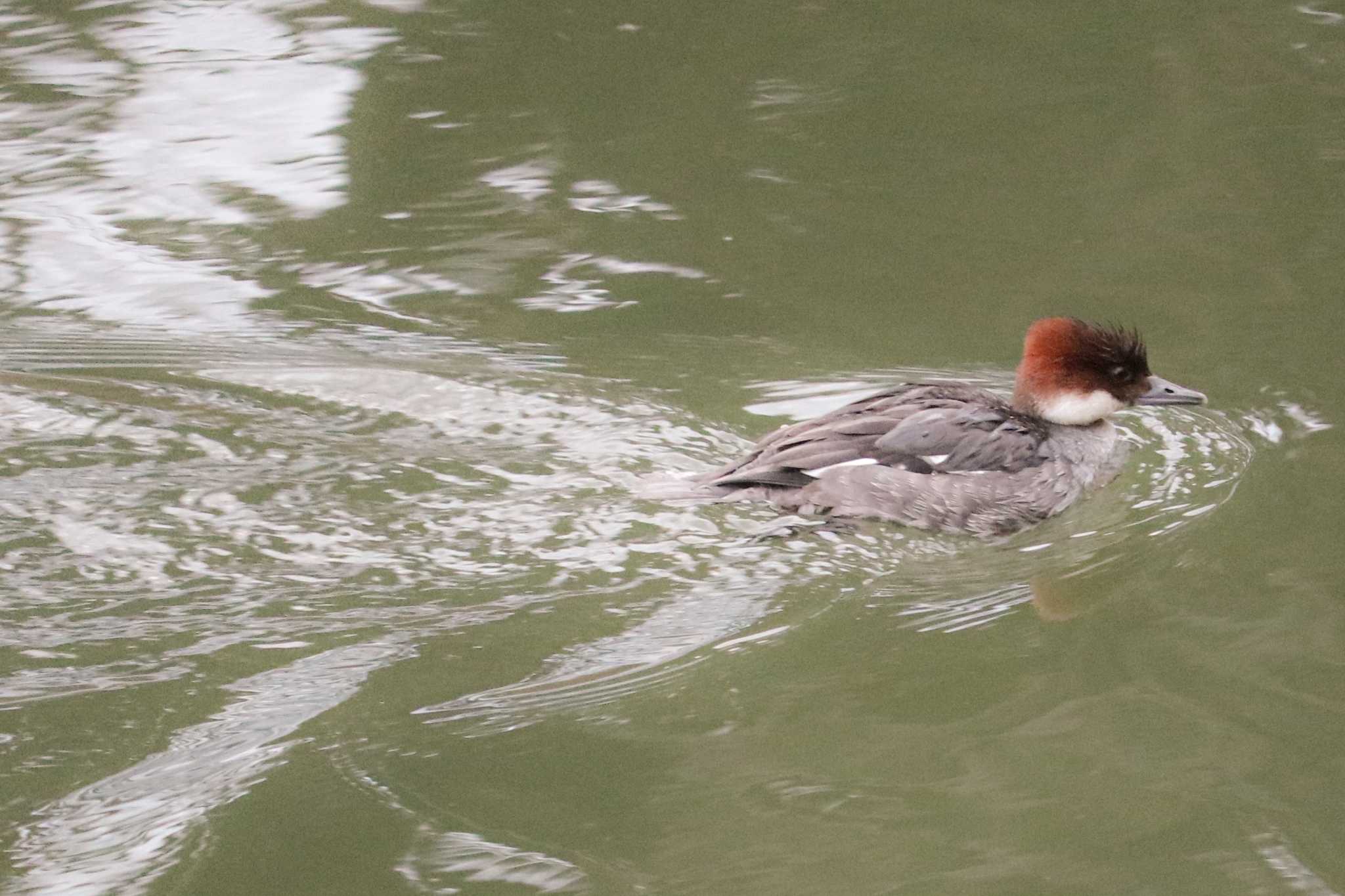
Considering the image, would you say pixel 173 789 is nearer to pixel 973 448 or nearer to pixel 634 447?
pixel 634 447

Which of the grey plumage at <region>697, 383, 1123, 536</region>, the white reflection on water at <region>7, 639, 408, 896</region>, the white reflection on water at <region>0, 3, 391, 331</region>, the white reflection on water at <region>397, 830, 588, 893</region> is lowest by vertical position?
the white reflection on water at <region>397, 830, 588, 893</region>

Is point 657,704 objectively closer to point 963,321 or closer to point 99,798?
point 99,798

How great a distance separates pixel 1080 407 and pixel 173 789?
3968 mm

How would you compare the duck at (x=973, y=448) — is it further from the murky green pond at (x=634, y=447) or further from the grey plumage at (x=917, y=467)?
the murky green pond at (x=634, y=447)

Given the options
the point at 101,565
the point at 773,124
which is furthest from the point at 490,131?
the point at 101,565

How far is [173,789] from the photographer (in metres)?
4.64

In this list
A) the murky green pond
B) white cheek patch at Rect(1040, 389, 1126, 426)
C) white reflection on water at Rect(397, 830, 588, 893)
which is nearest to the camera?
white reflection on water at Rect(397, 830, 588, 893)

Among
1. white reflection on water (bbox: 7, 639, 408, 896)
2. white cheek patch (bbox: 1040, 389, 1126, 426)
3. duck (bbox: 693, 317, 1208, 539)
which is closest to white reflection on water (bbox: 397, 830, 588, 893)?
white reflection on water (bbox: 7, 639, 408, 896)

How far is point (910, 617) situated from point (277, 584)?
213 centimetres

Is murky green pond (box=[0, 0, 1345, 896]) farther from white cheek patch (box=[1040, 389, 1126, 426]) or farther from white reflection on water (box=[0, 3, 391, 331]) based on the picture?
white cheek patch (box=[1040, 389, 1126, 426])

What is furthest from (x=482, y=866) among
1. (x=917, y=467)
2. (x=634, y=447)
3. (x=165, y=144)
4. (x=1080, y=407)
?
(x=165, y=144)

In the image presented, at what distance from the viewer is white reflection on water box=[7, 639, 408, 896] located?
4.28 m

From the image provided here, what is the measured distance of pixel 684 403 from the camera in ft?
23.4

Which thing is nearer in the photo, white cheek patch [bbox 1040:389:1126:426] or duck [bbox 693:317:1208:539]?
duck [bbox 693:317:1208:539]
